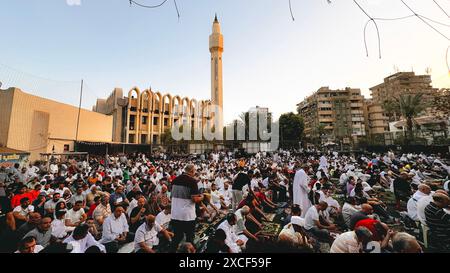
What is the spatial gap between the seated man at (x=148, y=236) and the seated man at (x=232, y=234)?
1162mm

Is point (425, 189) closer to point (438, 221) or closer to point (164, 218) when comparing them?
point (438, 221)

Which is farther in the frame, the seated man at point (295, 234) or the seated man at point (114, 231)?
the seated man at point (114, 231)

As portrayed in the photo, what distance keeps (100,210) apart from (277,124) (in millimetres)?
34658

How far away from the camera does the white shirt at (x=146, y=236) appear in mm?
3607

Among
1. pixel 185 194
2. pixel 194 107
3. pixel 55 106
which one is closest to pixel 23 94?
pixel 55 106

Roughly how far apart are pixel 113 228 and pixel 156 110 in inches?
1435

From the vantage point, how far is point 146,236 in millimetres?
3674

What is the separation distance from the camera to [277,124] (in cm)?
3694

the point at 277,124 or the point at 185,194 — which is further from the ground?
the point at 277,124

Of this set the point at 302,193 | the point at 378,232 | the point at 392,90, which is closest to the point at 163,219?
the point at 302,193

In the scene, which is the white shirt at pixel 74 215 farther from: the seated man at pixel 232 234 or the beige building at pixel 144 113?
the beige building at pixel 144 113

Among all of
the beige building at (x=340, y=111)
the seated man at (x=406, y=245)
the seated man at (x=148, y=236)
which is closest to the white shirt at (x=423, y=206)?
the seated man at (x=406, y=245)

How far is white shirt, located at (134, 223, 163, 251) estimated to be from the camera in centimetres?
361
